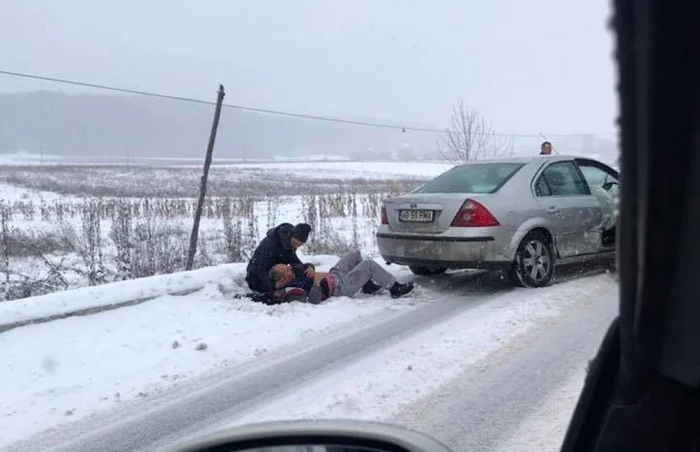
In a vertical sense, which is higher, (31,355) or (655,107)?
(655,107)

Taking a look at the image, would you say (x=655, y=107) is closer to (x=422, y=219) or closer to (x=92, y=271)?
(x=422, y=219)

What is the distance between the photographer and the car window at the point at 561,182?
27.9 feet

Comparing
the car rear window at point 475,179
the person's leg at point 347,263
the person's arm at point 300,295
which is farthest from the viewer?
the car rear window at point 475,179

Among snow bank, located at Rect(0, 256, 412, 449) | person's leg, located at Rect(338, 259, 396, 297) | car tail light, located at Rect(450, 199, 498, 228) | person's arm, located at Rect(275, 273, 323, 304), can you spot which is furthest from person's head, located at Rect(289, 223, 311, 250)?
car tail light, located at Rect(450, 199, 498, 228)

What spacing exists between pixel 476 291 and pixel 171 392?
4327 millimetres

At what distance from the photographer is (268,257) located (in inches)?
304

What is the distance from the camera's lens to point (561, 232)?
8469 mm

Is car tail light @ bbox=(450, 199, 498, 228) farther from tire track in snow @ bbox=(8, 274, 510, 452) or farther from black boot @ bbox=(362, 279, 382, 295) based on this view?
black boot @ bbox=(362, 279, 382, 295)

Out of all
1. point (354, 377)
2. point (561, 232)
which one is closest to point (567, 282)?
point (561, 232)

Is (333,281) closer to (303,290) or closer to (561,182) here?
(303,290)

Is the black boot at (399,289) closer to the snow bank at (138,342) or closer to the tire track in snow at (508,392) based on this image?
the snow bank at (138,342)

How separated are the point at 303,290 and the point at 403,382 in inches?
112

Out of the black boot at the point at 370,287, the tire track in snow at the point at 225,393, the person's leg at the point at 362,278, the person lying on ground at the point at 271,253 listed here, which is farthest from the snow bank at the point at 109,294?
the tire track in snow at the point at 225,393

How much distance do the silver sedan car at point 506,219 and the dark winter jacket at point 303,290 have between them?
113 cm
